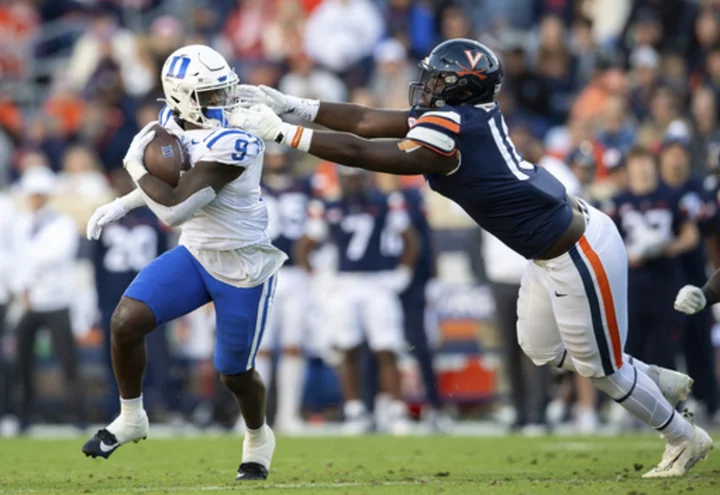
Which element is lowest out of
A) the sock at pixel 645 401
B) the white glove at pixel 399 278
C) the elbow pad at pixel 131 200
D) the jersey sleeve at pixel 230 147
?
the sock at pixel 645 401

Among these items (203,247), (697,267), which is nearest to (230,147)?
(203,247)

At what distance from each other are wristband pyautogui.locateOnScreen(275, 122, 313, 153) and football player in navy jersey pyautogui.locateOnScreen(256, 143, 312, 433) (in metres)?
4.90

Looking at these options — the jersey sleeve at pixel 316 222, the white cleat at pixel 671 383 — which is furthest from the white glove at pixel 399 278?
the white cleat at pixel 671 383

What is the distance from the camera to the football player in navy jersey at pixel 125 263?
11.0 meters

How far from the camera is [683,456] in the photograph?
6402 millimetres

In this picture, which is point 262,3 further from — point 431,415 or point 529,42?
point 431,415

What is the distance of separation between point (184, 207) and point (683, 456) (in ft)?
8.75

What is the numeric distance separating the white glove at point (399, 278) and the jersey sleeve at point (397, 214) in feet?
1.02

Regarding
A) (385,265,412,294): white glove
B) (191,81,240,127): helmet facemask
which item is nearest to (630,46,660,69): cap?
(385,265,412,294): white glove

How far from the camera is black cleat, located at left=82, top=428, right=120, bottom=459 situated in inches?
240

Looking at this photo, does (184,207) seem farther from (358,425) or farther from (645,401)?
(358,425)

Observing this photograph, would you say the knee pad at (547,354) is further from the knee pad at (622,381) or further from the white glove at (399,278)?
the white glove at (399,278)

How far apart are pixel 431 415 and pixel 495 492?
16.0ft

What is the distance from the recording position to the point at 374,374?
11.0 m
